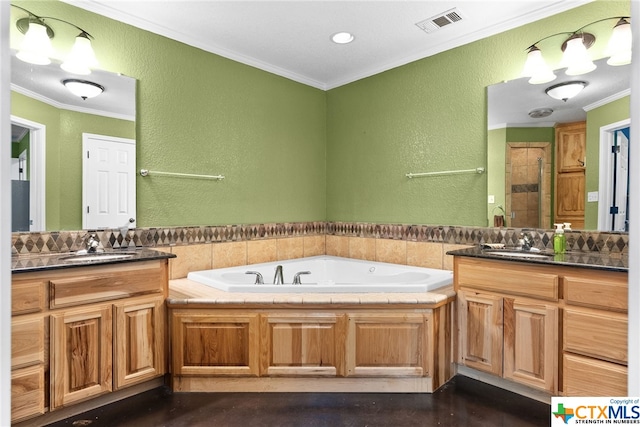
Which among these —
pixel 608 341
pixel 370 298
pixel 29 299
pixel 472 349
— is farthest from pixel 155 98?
pixel 608 341

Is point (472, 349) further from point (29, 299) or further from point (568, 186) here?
point (29, 299)

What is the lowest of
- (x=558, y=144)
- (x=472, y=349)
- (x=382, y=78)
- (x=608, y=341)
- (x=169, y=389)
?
(x=169, y=389)

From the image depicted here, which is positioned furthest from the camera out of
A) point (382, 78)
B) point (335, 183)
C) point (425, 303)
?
point (335, 183)

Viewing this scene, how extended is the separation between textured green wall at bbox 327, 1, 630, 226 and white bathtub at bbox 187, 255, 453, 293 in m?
0.47

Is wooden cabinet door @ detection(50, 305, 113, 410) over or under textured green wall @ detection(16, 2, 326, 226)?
under

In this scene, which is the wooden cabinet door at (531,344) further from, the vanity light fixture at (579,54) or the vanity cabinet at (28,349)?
the vanity cabinet at (28,349)

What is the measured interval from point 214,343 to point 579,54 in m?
2.93

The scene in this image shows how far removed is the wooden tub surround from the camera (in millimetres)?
2217

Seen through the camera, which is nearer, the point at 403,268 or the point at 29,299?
the point at 29,299

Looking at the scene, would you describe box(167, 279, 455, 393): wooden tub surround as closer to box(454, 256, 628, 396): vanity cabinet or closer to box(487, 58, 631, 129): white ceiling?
box(454, 256, 628, 396): vanity cabinet

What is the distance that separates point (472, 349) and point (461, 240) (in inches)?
35.3

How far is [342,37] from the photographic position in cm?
290

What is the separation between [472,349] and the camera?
2346 mm

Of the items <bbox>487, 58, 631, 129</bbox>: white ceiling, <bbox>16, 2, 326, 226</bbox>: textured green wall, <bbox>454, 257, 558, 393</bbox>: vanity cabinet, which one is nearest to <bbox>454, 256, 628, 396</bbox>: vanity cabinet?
<bbox>454, 257, 558, 393</bbox>: vanity cabinet
